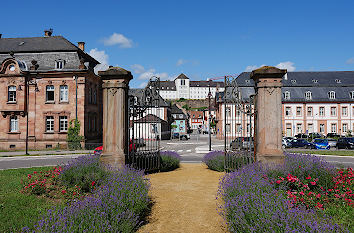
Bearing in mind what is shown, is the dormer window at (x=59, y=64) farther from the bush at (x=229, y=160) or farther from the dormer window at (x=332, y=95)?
the dormer window at (x=332, y=95)

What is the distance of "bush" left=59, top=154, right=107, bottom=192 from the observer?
23.6 feet

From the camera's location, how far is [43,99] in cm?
2900

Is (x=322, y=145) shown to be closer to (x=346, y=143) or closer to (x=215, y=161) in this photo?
(x=346, y=143)

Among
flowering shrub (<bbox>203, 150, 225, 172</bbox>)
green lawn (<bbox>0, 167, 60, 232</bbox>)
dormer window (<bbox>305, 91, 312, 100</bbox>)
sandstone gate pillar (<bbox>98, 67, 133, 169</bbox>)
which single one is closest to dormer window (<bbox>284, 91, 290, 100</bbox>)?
dormer window (<bbox>305, 91, 312, 100</bbox>)

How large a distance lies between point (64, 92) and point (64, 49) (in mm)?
5125

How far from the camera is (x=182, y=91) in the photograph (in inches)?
6181

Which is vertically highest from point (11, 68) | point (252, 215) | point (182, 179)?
point (11, 68)

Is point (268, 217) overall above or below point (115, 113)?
below

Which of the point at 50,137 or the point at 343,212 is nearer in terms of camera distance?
the point at 343,212

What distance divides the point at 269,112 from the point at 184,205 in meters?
4.39

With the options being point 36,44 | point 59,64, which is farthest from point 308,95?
point 36,44

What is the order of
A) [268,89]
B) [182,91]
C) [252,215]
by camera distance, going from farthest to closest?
[182,91] < [268,89] < [252,215]

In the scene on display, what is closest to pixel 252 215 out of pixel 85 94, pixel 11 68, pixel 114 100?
pixel 114 100

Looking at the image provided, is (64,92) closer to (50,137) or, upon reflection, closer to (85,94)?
(85,94)
